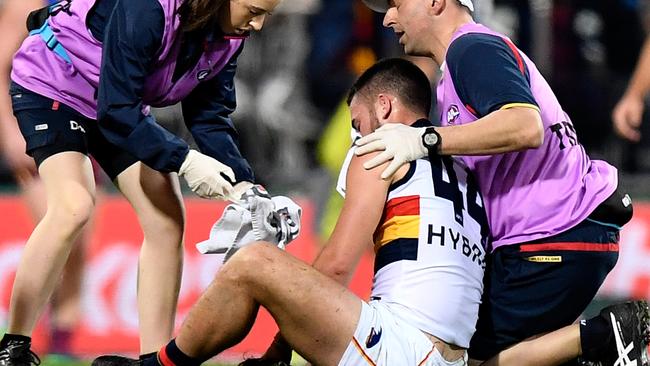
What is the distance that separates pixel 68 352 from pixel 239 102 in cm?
303

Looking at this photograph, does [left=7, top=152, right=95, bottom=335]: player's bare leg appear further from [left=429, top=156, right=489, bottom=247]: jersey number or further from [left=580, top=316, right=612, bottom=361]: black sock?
[left=580, top=316, right=612, bottom=361]: black sock

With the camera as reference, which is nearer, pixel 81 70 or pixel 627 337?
pixel 627 337

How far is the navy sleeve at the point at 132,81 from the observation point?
523cm

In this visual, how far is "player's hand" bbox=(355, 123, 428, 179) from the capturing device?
479 cm

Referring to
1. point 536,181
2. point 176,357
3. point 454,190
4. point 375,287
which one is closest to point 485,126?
point 454,190

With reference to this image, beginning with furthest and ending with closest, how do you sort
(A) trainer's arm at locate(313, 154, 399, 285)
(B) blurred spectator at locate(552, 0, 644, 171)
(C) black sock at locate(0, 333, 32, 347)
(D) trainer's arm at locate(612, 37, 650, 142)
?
(B) blurred spectator at locate(552, 0, 644, 171)
(D) trainer's arm at locate(612, 37, 650, 142)
(C) black sock at locate(0, 333, 32, 347)
(A) trainer's arm at locate(313, 154, 399, 285)

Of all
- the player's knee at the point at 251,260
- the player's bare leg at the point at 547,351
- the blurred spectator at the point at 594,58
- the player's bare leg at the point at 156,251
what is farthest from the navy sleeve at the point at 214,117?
the blurred spectator at the point at 594,58

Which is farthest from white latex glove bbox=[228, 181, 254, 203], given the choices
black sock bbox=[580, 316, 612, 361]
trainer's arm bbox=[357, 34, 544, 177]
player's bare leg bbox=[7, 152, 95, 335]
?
black sock bbox=[580, 316, 612, 361]

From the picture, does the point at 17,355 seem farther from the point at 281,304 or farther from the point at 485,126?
the point at 485,126

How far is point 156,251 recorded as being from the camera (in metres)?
5.69

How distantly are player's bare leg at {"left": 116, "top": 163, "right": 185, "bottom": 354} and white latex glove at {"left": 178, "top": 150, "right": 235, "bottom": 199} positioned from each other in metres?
0.35

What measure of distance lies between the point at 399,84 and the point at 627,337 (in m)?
1.37

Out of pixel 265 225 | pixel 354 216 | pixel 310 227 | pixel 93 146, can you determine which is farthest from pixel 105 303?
pixel 354 216

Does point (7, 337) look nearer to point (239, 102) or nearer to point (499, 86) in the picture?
point (499, 86)
